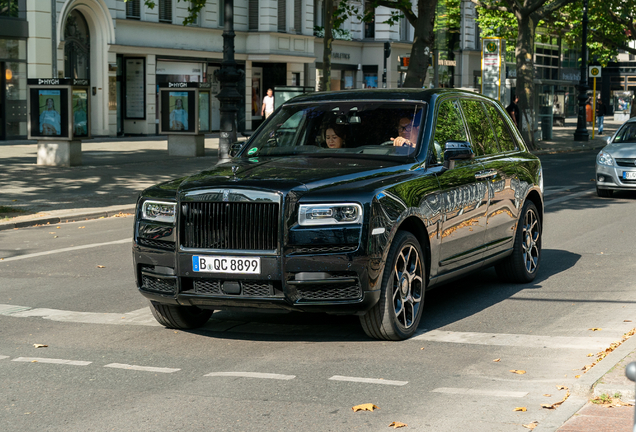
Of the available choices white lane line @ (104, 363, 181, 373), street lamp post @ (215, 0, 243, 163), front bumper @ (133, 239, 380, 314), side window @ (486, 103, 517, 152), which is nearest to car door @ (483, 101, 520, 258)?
side window @ (486, 103, 517, 152)

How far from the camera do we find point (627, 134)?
18141 mm

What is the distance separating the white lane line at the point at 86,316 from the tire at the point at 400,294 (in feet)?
6.06

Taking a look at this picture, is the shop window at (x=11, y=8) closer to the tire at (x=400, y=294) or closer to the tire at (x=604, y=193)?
the tire at (x=604, y=193)

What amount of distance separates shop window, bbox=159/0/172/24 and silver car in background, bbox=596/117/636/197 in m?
25.2

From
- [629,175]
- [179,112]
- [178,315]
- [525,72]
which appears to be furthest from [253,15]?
[178,315]

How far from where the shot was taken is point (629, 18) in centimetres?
5266

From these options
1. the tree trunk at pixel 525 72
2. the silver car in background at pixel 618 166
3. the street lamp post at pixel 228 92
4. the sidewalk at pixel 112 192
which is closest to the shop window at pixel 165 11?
the sidewalk at pixel 112 192

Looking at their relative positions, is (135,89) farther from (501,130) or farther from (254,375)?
(254,375)

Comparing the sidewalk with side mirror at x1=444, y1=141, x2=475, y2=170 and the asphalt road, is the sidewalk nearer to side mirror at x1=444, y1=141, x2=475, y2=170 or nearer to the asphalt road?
the asphalt road

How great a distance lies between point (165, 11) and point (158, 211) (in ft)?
113

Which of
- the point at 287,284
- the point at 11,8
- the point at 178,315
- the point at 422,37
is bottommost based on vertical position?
the point at 178,315

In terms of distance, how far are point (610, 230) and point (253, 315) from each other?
23.2ft

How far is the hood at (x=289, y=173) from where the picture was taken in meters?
6.32

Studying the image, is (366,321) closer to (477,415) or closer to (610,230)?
(477,415)
